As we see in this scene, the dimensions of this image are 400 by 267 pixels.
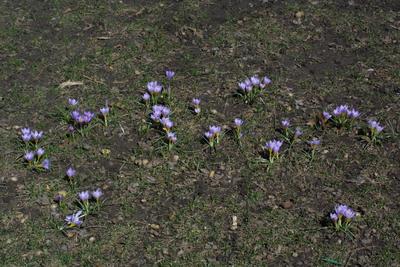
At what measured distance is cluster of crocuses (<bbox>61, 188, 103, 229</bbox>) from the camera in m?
3.92

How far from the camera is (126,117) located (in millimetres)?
4832

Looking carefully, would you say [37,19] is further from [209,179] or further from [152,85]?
[209,179]

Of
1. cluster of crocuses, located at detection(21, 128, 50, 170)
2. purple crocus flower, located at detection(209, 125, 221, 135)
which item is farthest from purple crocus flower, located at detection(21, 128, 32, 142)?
purple crocus flower, located at detection(209, 125, 221, 135)

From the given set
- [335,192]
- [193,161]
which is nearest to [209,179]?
[193,161]

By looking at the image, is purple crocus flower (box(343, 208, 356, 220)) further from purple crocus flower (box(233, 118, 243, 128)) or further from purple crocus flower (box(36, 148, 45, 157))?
purple crocus flower (box(36, 148, 45, 157))

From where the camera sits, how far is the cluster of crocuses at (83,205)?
392cm

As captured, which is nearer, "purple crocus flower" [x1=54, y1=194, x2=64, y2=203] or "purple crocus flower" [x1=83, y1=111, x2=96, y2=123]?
"purple crocus flower" [x1=54, y1=194, x2=64, y2=203]

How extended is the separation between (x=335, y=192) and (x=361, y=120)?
0.80 metres

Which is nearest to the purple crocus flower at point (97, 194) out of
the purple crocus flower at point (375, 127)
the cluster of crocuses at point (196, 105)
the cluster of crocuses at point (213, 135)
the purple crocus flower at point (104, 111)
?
the purple crocus flower at point (104, 111)

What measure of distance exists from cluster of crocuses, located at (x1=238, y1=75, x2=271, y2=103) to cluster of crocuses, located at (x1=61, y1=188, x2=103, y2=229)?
1.44 m

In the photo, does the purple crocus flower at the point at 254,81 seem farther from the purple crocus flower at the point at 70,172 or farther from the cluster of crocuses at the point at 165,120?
the purple crocus flower at the point at 70,172

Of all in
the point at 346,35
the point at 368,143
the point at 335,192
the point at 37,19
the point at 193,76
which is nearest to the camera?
the point at 335,192

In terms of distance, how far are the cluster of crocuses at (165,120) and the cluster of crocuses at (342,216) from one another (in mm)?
1246

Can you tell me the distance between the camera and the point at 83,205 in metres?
4.06
